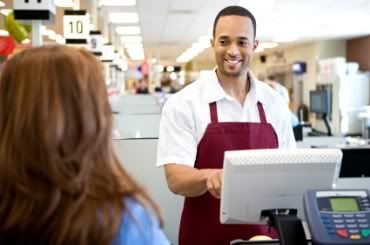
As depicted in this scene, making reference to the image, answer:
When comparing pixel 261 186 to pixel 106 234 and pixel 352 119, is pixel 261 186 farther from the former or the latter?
pixel 352 119

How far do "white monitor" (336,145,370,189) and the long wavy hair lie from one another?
1.82 metres

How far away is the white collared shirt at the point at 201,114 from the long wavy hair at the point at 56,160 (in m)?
0.92

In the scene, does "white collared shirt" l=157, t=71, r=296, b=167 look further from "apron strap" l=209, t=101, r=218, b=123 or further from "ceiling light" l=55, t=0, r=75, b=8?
"ceiling light" l=55, t=0, r=75, b=8

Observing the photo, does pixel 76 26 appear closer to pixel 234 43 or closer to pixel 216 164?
pixel 234 43

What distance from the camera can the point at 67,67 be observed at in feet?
3.46

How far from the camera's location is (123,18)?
12.1 meters

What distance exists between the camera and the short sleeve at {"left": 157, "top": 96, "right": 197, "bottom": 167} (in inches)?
77.4

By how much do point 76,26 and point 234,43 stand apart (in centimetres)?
490

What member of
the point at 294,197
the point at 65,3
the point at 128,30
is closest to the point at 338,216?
the point at 294,197

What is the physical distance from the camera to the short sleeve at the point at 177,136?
196 centimetres

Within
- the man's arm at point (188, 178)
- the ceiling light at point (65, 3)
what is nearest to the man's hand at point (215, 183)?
the man's arm at point (188, 178)

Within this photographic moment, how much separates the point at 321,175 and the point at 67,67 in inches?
29.7

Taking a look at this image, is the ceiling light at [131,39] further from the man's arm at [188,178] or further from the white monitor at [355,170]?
the man's arm at [188,178]

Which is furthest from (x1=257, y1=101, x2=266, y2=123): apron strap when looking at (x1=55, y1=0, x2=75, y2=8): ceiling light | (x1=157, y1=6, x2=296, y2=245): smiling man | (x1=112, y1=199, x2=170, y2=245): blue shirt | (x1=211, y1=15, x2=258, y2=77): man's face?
(x1=55, y1=0, x2=75, y2=8): ceiling light
